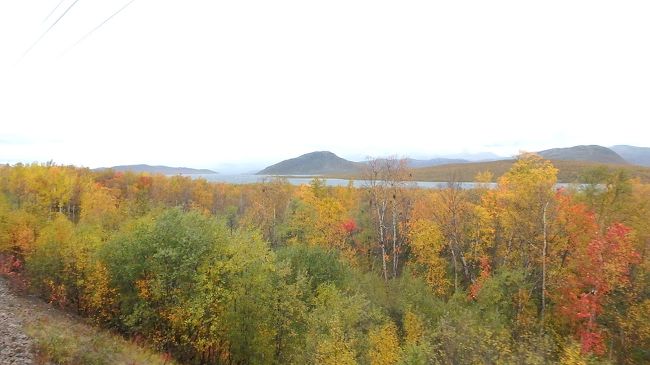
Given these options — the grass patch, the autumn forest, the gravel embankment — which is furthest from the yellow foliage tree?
the gravel embankment

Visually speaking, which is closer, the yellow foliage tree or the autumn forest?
the autumn forest

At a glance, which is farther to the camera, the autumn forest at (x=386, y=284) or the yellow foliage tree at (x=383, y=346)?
the yellow foliage tree at (x=383, y=346)

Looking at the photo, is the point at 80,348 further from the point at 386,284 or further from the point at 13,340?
the point at 386,284

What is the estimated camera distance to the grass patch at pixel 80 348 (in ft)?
56.9

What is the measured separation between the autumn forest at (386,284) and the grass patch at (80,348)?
266 cm

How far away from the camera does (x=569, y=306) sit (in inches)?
1111

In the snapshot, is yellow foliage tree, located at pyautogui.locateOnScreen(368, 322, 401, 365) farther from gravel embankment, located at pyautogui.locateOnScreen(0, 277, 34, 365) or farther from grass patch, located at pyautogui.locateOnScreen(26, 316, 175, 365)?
gravel embankment, located at pyautogui.locateOnScreen(0, 277, 34, 365)

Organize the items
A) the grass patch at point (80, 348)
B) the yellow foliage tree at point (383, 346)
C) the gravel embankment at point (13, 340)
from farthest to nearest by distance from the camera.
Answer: the yellow foliage tree at point (383, 346), the grass patch at point (80, 348), the gravel embankment at point (13, 340)

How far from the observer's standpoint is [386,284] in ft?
125

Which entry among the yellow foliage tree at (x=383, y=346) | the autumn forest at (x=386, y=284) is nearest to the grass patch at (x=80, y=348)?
the autumn forest at (x=386, y=284)

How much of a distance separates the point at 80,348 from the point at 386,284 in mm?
26426

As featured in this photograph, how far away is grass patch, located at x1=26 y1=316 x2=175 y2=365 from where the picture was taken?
56.9 ft

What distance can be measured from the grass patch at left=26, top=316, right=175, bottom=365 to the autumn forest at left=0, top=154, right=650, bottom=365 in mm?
2661

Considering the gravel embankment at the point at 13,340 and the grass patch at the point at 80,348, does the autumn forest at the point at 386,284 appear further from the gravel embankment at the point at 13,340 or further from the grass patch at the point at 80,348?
the gravel embankment at the point at 13,340
